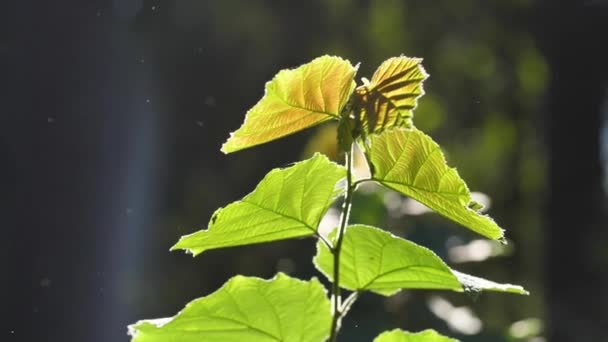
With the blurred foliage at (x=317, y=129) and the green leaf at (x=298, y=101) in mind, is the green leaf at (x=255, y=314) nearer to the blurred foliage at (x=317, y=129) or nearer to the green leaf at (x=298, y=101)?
the green leaf at (x=298, y=101)

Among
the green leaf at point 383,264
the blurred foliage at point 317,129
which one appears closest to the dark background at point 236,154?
the blurred foliage at point 317,129

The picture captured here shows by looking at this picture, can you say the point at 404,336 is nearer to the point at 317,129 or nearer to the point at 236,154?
the point at 317,129

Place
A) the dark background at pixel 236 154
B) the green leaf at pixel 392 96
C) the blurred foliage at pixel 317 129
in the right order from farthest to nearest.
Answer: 1. the blurred foliage at pixel 317 129
2. the dark background at pixel 236 154
3. the green leaf at pixel 392 96

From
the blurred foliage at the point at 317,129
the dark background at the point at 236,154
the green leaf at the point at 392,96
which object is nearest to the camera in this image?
the green leaf at the point at 392,96

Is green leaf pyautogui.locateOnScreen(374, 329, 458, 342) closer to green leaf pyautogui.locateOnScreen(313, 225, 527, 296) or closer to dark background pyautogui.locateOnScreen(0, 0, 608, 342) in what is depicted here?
green leaf pyautogui.locateOnScreen(313, 225, 527, 296)

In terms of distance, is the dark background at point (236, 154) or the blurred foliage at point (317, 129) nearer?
the dark background at point (236, 154)

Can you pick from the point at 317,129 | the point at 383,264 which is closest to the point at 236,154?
the point at 317,129

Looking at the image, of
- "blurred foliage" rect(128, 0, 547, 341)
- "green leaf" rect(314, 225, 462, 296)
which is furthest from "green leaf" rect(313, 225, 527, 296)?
"blurred foliage" rect(128, 0, 547, 341)

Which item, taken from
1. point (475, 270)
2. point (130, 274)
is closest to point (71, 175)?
point (130, 274)
